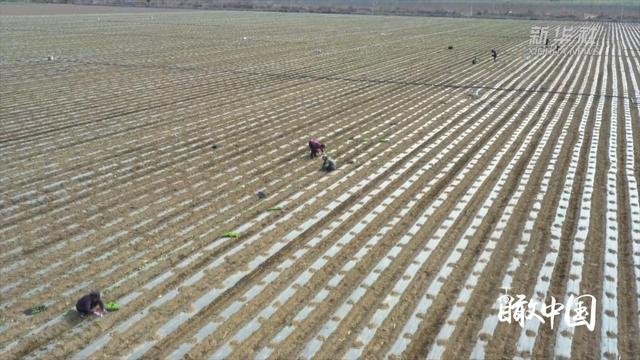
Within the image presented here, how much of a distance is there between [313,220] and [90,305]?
358cm

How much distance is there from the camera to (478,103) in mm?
16891

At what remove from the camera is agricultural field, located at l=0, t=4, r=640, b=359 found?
5852 mm

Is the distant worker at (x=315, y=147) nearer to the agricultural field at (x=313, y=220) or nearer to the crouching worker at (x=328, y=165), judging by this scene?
the agricultural field at (x=313, y=220)

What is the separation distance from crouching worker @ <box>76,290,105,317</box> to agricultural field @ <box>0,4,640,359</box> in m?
0.10

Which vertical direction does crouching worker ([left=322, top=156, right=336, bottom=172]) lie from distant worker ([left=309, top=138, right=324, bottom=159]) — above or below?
below

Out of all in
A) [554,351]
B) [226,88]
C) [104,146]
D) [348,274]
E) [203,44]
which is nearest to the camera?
[554,351]

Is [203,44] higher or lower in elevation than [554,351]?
higher

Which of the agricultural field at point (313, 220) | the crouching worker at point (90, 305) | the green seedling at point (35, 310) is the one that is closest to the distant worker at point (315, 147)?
the agricultural field at point (313, 220)

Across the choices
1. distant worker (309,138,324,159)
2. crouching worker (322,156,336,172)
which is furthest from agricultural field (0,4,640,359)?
distant worker (309,138,324,159)

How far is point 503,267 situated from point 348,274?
2.08m

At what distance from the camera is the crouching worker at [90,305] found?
599cm

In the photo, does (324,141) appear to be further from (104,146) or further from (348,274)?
(348,274)

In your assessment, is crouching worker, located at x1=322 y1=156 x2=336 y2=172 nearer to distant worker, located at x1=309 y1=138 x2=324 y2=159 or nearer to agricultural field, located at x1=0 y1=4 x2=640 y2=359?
agricultural field, located at x1=0 y1=4 x2=640 y2=359

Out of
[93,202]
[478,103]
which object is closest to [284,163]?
[93,202]
